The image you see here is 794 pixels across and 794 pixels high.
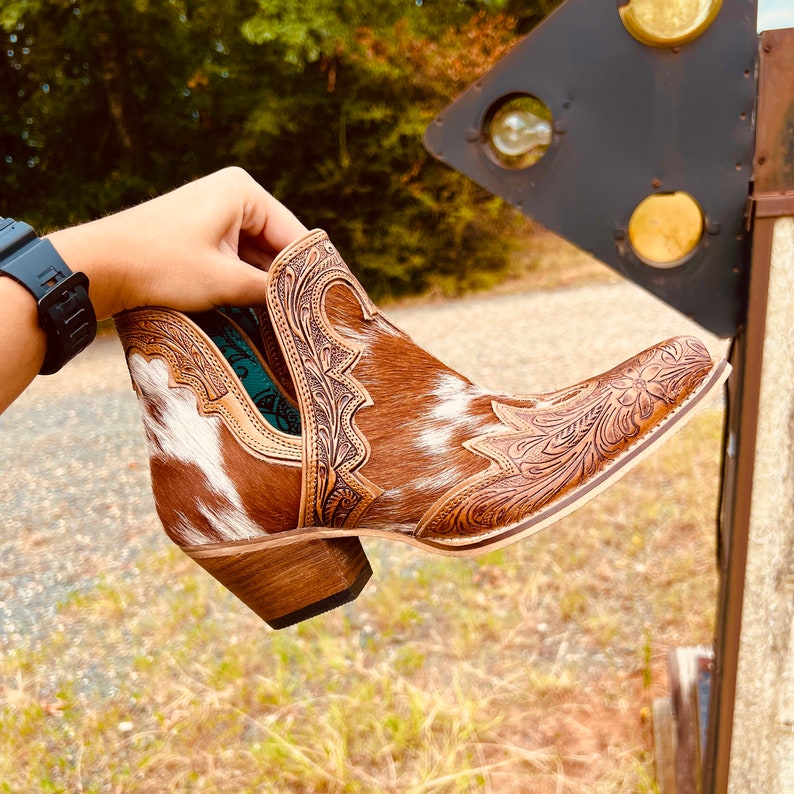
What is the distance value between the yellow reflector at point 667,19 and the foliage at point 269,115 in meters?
8.21

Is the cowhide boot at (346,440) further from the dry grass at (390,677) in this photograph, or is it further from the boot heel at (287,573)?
the dry grass at (390,677)

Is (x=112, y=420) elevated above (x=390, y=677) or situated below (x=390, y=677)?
above

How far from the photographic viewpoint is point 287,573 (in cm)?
115

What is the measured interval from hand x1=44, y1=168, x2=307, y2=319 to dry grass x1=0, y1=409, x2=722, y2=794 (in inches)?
56.9

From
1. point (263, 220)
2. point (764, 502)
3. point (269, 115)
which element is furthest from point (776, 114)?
point (269, 115)

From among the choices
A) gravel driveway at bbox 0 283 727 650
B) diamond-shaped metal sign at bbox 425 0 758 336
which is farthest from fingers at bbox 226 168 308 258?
gravel driveway at bbox 0 283 727 650

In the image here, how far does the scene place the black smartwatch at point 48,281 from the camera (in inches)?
38.2

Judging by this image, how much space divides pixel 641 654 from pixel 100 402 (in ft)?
16.6

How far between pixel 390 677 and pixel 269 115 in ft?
27.4

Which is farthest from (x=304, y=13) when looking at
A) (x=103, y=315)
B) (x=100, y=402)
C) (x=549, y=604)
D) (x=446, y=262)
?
(x=103, y=315)

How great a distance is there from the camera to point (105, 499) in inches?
160

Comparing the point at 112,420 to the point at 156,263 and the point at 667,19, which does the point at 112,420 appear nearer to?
the point at 156,263

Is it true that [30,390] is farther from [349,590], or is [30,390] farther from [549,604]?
[349,590]

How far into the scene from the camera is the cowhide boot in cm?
103
